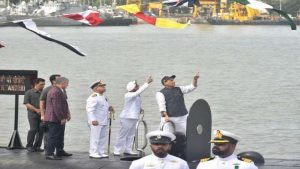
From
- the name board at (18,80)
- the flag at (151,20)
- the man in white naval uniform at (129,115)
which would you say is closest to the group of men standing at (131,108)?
the man in white naval uniform at (129,115)

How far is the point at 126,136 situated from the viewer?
62.7ft

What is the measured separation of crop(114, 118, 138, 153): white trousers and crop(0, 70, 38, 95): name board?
2.12 metres

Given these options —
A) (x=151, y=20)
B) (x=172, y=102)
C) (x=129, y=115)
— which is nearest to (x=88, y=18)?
(x=151, y=20)

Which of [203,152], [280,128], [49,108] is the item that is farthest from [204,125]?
[280,128]

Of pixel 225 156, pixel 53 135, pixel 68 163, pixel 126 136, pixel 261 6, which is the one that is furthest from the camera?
pixel 126 136

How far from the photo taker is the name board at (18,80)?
19641 mm

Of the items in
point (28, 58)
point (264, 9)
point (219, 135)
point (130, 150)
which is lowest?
point (28, 58)

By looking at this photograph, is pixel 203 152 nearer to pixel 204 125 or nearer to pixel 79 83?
pixel 204 125

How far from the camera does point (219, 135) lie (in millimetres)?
10500

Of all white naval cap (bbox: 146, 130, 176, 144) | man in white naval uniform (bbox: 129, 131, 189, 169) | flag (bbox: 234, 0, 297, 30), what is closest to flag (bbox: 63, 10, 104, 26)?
flag (bbox: 234, 0, 297, 30)

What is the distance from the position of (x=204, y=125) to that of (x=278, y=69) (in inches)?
2388

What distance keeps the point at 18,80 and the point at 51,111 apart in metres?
2.02

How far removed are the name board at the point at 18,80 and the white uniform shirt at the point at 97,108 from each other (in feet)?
5.96

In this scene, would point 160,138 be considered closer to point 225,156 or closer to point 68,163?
point 225,156
